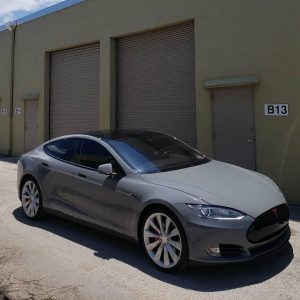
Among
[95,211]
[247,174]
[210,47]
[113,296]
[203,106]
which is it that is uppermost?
[210,47]

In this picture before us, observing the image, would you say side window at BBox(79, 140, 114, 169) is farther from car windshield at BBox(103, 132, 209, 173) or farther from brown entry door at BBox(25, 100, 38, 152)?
brown entry door at BBox(25, 100, 38, 152)

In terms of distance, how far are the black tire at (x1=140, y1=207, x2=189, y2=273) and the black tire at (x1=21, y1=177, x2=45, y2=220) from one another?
2.43m

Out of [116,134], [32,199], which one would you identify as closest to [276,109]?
[116,134]

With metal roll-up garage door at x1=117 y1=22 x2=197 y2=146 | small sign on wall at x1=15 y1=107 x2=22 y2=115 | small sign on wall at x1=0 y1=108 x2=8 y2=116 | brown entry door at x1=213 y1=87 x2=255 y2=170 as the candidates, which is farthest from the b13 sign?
small sign on wall at x1=0 y1=108 x2=8 y2=116

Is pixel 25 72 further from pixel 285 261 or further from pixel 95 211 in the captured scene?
pixel 285 261

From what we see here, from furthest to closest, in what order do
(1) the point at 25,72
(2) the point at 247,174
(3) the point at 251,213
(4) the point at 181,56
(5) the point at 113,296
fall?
1. (1) the point at 25,72
2. (4) the point at 181,56
3. (2) the point at 247,174
4. (3) the point at 251,213
5. (5) the point at 113,296

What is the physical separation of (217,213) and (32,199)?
361cm

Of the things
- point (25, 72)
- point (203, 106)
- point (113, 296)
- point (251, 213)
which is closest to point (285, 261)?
point (251, 213)

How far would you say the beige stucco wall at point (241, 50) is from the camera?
862 cm

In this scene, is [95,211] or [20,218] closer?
[95,211]

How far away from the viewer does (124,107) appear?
41.9 feet

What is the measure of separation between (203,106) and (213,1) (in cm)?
241

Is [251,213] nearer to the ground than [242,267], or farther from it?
farther from it

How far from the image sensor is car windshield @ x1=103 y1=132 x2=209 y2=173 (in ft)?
18.0
